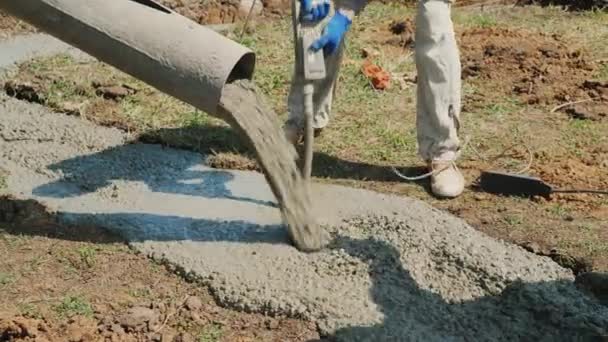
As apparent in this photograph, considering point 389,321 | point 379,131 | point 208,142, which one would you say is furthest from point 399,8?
point 389,321

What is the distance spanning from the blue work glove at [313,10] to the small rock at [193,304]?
1.36 m

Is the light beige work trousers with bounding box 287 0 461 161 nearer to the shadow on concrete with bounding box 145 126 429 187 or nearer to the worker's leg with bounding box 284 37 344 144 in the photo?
the worker's leg with bounding box 284 37 344 144

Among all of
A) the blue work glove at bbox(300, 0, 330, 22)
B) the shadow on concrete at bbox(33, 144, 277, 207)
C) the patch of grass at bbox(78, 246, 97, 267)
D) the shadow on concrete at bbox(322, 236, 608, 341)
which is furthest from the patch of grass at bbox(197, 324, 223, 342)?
the blue work glove at bbox(300, 0, 330, 22)

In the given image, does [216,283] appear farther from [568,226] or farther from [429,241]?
[568,226]

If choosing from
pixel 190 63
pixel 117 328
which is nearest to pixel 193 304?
pixel 117 328

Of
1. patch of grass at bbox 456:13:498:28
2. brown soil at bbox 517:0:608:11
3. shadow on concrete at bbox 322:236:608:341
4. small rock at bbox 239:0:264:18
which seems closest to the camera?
shadow on concrete at bbox 322:236:608:341

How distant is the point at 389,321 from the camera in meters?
3.51

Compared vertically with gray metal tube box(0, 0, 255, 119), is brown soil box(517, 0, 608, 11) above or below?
below

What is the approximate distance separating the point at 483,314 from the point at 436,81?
56.6 inches

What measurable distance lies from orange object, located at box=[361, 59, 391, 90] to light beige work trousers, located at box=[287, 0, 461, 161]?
50.0 inches

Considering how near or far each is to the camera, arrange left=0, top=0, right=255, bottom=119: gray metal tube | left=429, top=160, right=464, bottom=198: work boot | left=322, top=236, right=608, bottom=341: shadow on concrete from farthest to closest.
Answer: left=429, top=160, right=464, bottom=198: work boot
left=0, top=0, right=255, bottom=119: gray metal tube
left=322, top=236, right=608, bottom=341: shadow on concrete

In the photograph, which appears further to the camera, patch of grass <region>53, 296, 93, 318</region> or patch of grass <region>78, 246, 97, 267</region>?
patch of grass <region>78, 246, 97, 267</region>

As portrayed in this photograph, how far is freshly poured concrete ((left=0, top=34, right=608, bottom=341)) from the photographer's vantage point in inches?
140

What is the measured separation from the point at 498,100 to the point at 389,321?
2883mm
